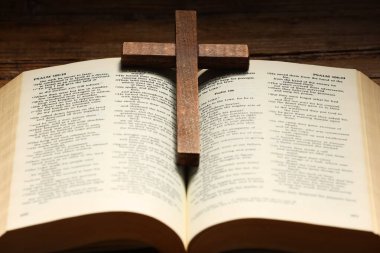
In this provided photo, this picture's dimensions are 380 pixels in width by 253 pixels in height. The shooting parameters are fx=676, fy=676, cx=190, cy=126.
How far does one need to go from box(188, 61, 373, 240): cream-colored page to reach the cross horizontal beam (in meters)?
0.03

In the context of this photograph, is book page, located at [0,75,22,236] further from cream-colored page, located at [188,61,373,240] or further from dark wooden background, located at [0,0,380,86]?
cream-colored page, located at [188,61,373,240]

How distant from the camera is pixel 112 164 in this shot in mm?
1133

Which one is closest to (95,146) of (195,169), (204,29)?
(195,169)

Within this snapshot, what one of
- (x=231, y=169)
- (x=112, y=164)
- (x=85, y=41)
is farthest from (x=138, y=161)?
(x=85, y=41)

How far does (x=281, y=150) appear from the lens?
1.18 metres

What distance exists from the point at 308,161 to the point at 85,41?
607mm

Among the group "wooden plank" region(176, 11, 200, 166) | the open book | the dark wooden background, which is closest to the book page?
the open book

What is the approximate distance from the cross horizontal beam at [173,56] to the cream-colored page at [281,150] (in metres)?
0.03

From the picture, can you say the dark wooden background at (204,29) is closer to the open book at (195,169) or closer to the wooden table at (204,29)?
the wooden table at (204,29)

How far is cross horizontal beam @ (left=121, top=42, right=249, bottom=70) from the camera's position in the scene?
128 centimetres

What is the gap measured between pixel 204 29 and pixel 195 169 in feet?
1.52

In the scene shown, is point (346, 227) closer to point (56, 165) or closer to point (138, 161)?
point (138, 161)

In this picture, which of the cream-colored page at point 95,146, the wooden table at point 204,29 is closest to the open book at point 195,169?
the cream-colored page at point 95,146

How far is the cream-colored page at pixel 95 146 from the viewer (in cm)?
109
